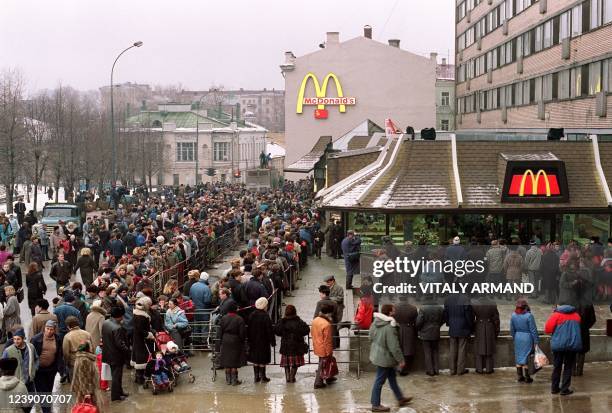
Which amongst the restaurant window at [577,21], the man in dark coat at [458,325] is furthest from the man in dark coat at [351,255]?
the restaurant window at [577,21]

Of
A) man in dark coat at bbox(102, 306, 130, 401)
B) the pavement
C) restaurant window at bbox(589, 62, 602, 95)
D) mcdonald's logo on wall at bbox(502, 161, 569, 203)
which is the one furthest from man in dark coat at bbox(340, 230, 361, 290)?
restaurant window at bbox(589, 62, 602, 95)

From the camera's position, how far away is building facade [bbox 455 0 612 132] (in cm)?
3712

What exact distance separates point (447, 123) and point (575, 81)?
4451 cm

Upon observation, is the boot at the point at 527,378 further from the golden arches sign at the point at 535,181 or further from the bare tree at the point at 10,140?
the bare tree at the point at 10,140

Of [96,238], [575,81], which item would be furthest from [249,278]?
[575,81]

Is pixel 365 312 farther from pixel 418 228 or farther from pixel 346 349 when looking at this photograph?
pixel 418 228

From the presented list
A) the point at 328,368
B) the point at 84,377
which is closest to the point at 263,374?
the point at 328,368

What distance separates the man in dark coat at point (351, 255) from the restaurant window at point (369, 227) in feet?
0.83

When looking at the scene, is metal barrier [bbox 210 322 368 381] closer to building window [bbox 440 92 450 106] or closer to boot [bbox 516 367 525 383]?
boot [bbox 516 367 525 383]

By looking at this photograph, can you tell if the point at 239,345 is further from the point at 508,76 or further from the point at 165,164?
the point at 165,164

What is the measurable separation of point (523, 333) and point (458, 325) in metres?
Answer: 1.09

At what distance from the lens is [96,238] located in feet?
94.2

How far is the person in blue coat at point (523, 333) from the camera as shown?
13.5 m

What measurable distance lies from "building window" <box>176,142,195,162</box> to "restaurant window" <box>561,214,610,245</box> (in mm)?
80599
